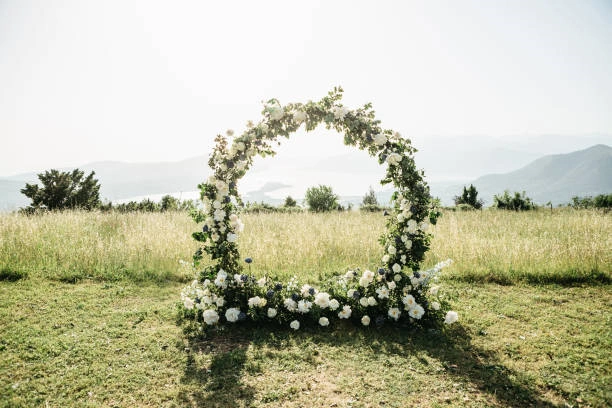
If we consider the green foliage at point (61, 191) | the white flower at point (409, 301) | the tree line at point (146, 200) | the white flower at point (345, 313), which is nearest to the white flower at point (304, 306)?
the white flower at point (345, 313)

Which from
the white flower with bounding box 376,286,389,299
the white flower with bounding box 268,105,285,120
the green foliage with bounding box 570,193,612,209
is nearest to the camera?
the white flower with bounding box 376,286,389,299

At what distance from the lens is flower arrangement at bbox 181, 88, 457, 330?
16.4 feet

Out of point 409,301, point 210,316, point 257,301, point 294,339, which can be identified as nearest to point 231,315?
point 210,316

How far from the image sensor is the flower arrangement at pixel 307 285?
500 cm

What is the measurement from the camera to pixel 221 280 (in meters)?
5.12

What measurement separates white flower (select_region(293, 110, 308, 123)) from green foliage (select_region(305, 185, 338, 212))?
13057 mm

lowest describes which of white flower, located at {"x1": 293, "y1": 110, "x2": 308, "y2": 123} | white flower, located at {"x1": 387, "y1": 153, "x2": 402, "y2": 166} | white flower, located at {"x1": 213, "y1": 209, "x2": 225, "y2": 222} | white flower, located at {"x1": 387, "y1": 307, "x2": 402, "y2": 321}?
white flower, located at {"x1": 387, "y1": 307, "x2": 402, "y2": 321}

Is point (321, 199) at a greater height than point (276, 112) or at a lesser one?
lesser

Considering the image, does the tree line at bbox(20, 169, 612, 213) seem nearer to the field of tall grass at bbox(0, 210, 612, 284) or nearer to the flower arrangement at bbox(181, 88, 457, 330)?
the field of tall grass at bbox(0, 210, 612, 284)

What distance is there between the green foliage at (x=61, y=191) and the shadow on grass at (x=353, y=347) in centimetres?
1389

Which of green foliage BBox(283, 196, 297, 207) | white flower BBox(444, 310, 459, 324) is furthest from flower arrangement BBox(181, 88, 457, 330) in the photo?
green foliage BBox(283, 196, 297, 207)

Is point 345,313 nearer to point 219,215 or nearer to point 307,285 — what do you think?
point 307,285

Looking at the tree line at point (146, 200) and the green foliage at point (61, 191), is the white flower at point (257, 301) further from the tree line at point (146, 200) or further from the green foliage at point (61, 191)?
the green foliage at point (61, 191)

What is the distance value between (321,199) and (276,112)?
13354 mm
